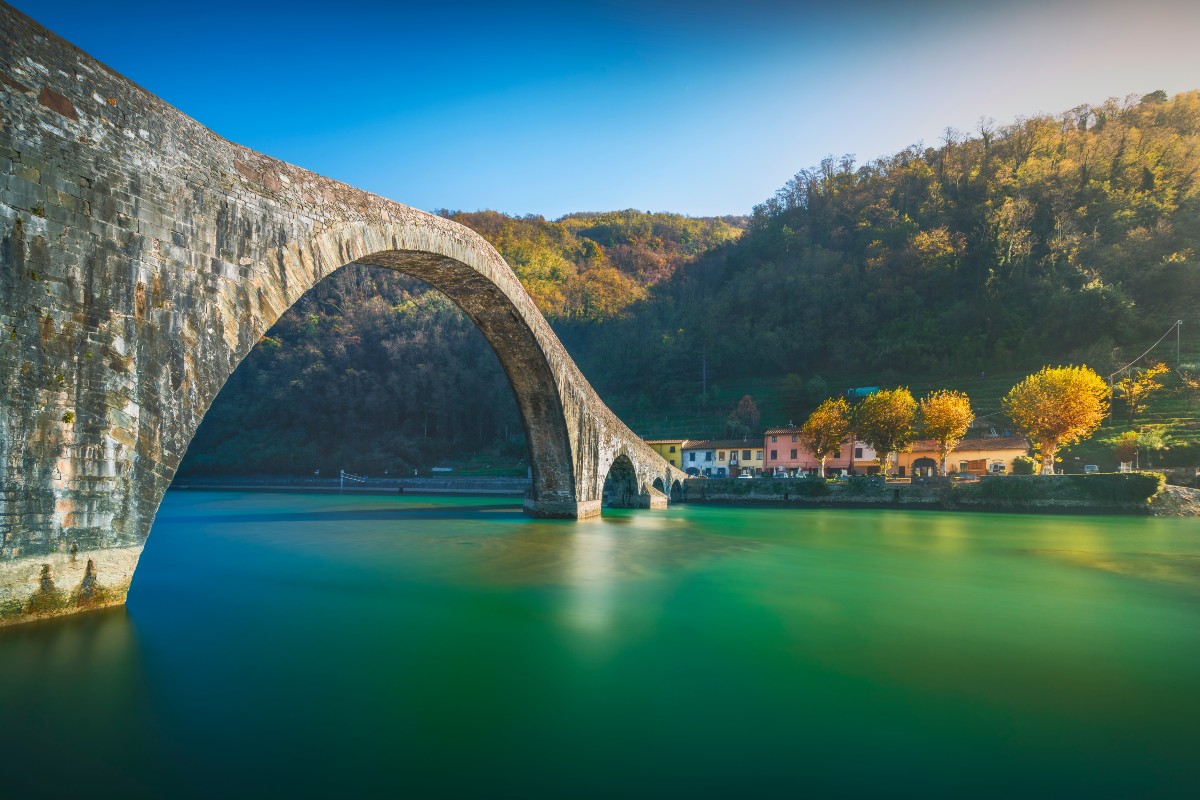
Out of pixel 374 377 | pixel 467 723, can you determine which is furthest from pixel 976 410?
pixel 374 377


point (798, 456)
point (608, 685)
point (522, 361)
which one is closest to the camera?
point (608, 685)

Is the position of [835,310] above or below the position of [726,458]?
above

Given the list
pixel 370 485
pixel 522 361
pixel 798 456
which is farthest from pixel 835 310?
pixel 522 361

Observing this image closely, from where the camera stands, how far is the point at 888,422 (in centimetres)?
3816

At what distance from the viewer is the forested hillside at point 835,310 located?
5353 centimetres

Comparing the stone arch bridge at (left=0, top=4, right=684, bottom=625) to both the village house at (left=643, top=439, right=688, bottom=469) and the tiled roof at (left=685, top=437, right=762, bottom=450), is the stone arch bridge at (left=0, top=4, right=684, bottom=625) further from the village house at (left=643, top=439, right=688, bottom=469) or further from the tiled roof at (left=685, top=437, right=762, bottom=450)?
the tiled roof at (left=685, top=437, right=762, bottom=450)

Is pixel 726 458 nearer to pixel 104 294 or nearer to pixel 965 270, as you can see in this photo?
pixel 965 270

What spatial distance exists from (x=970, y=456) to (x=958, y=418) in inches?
204

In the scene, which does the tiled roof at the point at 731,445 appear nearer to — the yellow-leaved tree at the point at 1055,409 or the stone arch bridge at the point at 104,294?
the yellow-leaved tree at the point at 1055,409

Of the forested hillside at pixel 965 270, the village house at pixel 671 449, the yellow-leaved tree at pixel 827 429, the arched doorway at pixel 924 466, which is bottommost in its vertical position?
the arched doorway at pixel 924 466

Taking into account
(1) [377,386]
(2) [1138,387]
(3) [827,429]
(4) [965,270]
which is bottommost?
(3) [827,429]

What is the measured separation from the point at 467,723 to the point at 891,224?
76.7 m

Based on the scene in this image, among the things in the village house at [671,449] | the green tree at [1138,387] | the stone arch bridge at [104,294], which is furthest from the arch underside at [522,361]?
the green tree at [1138,387]

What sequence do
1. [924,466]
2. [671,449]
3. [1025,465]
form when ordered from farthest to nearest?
1. [671,449]
2. [924,466]
3. [1025,465]
